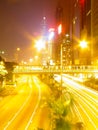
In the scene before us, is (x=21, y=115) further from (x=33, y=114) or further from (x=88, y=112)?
(x=88, y=112)

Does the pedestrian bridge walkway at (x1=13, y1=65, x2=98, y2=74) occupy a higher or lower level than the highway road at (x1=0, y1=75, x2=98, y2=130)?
higher

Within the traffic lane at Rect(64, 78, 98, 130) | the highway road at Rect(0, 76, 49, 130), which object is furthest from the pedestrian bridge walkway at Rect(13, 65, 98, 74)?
the traffic lane at Rect(64, 78, 98, 130)

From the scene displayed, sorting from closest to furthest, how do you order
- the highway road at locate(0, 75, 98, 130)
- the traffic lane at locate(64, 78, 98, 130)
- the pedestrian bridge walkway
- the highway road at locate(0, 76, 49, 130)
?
the traffic lane at locate(64, 78, 98, 130) < the highway road at locate(0, 75, 98, 130) < the highway road at locate(0, 76, 49, 130) < the pedestrian bridge walkway

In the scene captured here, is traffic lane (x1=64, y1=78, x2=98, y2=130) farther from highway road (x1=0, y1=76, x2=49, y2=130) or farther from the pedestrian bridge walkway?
the pedestrian bridge walkway

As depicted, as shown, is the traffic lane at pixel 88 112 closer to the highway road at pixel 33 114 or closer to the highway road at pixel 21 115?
the highway road at pixel 33 114

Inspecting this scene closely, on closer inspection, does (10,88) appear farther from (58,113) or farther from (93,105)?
(58,113)

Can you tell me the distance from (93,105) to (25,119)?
1830 centimetres

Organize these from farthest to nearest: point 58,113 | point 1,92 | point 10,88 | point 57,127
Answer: point 10,88 < point 1,92 < point 58,113 < point 57,127

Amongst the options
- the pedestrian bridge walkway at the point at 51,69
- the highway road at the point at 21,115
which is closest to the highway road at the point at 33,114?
the highway road at the point at 21,115

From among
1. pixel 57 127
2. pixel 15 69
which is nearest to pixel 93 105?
pixel 57 127

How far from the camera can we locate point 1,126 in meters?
48.6

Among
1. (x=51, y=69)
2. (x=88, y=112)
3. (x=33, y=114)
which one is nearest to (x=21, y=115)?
(x=33, y=114)

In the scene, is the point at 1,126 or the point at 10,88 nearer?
the point at 1,126

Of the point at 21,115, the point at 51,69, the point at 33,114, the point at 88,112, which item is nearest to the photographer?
the point at 21,115
